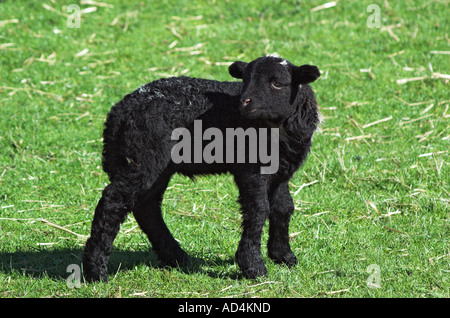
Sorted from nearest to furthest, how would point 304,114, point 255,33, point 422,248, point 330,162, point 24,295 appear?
1. point 24,295
2. point 304,114
3. point 422,248
4. point 330,162
5. point 255,33

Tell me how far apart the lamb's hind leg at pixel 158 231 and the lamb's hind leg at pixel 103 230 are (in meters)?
0.55

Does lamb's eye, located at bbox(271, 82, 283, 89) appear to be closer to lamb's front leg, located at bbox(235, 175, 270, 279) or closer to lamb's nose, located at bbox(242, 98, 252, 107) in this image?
lamb's nose, located at bbox(242, 98, 252, 107)

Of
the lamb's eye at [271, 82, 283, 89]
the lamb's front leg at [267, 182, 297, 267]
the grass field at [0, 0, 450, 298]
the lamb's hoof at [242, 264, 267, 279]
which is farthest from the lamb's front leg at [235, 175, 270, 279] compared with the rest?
the lamb's eye at [271, 82, 283, 89]

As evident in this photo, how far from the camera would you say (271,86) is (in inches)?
245

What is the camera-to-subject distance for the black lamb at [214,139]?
6.24 m

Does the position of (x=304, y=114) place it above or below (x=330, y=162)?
above

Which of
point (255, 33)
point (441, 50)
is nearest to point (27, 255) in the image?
point (255, 33)

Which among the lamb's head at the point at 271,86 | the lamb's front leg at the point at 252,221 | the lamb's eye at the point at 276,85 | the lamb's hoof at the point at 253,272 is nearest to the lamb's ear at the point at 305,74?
the lamb's head at the point at 271,86

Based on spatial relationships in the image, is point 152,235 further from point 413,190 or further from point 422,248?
point 413,190

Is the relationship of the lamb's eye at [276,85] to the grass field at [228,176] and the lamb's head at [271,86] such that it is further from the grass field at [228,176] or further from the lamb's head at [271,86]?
the grass field at [228,176]

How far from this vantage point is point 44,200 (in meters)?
8.74

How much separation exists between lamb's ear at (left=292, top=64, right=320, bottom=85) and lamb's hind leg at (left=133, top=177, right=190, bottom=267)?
5.48 ft
